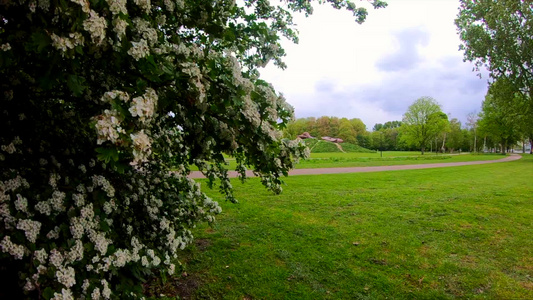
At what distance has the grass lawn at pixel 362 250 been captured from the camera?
13.8 ft

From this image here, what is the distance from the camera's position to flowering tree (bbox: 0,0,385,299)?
1702 mm

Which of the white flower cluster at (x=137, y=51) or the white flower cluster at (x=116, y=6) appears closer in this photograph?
the white flower cluster at (x=116, y=6)

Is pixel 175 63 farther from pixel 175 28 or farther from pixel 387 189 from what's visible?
pixel 387 189

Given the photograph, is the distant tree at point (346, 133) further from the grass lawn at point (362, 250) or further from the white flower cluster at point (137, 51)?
the white flower cluster at point (137, 51)

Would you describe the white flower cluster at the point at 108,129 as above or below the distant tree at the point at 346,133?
below

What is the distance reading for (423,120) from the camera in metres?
51.9

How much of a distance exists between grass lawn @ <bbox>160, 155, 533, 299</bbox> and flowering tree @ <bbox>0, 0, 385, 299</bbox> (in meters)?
1.78

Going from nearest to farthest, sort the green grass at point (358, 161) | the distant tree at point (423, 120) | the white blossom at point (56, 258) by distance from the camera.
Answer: the white blossom at point (56, 258), the green grass at point (358, 161), the distant tree at point (423, 120)

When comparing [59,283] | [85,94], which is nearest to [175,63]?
[85,94]

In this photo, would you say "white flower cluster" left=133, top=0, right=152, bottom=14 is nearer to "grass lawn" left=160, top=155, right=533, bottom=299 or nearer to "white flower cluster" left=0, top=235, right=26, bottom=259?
"white flower cluster" left=0, top=235, right=26, bottom=259

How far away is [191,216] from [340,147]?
159 ft

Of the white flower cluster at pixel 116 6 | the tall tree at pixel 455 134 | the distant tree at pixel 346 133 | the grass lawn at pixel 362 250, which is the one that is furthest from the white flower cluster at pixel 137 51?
the tall tree at pixel 455 134

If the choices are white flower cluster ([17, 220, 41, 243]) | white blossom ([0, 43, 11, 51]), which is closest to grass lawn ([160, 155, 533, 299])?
white flower cluster ([17, 220, 41, 243])

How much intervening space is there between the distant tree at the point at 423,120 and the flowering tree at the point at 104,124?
53409 millimetres
